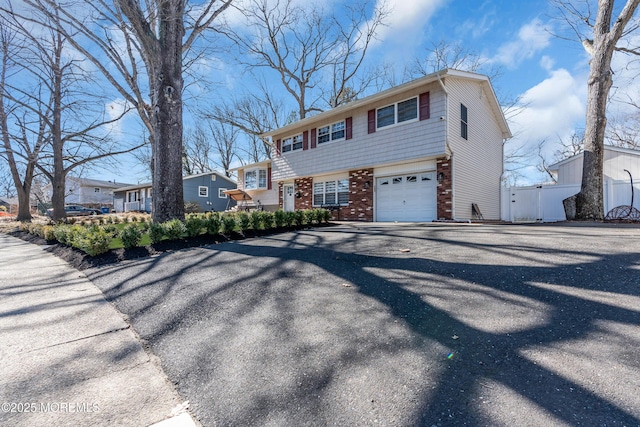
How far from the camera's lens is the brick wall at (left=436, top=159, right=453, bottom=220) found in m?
9.45

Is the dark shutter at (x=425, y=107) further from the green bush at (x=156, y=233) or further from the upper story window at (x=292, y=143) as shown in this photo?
the green bush at (x=156, y=233)

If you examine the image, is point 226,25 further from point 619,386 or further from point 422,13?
point 619,386

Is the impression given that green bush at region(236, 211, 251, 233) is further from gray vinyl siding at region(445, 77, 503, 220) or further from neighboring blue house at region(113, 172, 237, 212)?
neighboring blue house at region(113, 172, 237, 212)

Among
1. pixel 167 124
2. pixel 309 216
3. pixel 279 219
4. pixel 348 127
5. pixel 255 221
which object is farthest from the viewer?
pixel 348 127

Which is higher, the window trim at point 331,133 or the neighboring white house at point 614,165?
the window trim at point 331,133

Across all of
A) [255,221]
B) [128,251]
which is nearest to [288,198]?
[255,221]

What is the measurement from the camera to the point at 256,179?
1933 centimetres

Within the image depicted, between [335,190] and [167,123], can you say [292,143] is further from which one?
[167,123]

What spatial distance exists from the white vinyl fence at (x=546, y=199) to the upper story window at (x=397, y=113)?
592 cm

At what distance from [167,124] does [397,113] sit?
7.92 m

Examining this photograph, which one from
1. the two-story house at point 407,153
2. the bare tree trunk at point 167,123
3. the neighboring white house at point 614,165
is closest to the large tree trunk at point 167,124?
the bare tree trunk at point 167,123

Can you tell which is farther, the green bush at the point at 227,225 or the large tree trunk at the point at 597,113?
the large tree trunk at the point at 597,113

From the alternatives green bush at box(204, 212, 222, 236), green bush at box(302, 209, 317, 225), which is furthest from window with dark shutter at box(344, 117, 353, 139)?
green bush at box(204, 212, 222, 236)

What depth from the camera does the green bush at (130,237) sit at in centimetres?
548
